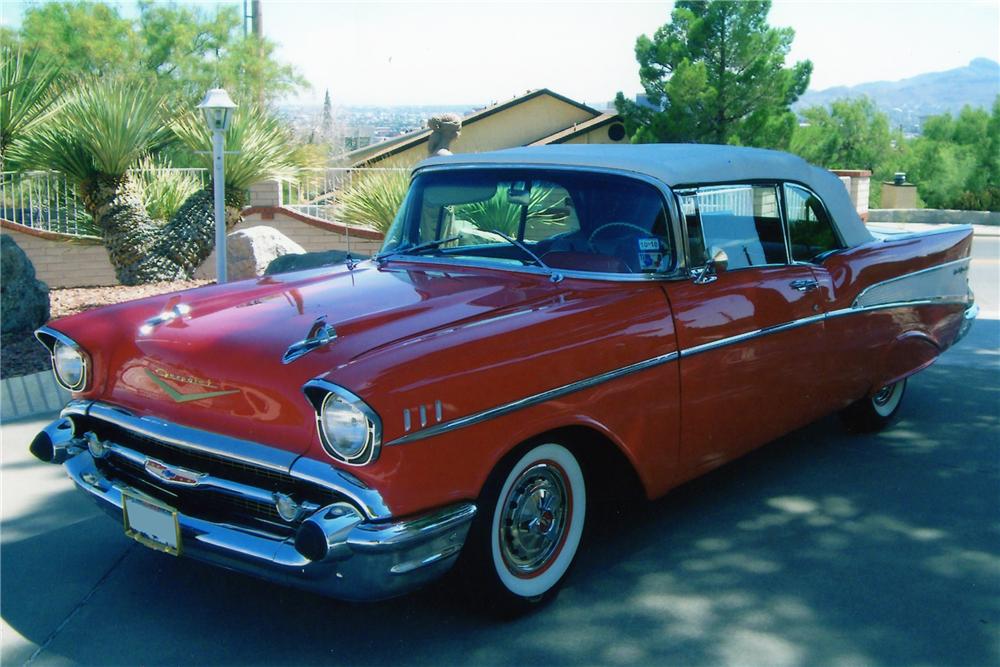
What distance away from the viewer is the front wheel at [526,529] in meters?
3.28

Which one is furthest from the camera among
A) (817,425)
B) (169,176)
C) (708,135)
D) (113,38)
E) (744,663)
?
(113,38)

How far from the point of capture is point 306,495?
306 cm

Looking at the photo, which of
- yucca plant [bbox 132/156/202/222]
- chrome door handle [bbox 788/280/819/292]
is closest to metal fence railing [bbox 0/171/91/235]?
yucca plant [bbox 132/156/202/222]

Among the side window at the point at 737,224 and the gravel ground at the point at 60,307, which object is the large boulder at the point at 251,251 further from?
the side window at the point at 737,224

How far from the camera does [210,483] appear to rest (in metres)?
3.19

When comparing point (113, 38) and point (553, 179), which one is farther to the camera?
point (113, 38)

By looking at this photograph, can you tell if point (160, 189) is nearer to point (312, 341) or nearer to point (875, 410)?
point (875, 410)

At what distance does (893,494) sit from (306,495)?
3.02 m

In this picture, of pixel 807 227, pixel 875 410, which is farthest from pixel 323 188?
pixel 807 227

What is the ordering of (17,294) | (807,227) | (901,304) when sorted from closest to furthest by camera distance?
(807,227) → (901,304) → (17,294)

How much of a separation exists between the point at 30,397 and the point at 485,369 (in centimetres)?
427

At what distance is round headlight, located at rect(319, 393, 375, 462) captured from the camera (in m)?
2.94

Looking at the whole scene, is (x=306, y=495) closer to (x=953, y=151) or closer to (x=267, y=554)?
(x=267, y=554)

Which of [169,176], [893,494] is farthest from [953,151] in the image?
[893,494]
